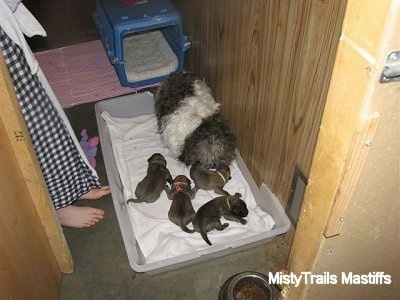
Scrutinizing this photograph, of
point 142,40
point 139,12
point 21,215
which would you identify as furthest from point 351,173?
point 142,40

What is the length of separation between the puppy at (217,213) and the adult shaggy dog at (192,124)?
194 mm

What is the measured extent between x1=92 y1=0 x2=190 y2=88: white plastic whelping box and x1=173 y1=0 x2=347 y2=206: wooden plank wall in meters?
0.21

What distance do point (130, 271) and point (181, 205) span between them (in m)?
0.32

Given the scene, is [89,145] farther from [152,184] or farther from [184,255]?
[184,255]

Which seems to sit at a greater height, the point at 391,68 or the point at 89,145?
the point at 391,68

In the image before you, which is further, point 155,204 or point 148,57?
point 148,57

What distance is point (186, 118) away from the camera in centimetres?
181

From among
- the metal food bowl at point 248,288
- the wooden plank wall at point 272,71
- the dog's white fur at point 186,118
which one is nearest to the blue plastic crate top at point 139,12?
the wooden plank wall at point 272,71

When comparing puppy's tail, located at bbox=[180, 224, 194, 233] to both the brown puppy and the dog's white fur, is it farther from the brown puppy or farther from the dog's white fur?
the dog's white fur

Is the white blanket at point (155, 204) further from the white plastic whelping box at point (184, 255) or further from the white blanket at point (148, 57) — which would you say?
the white blanket at point (148, 57)

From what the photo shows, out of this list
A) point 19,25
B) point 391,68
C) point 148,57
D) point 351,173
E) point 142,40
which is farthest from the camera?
point 142,40

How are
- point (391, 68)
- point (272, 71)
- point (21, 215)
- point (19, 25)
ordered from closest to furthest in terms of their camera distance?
point (391, 68) < point (21, 215) < point (19, 25) < point (272, 71)

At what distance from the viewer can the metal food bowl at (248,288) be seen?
1435 millimetres

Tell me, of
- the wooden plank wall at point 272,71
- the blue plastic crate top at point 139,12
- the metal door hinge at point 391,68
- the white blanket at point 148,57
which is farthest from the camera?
the white blanket at point 148,57
